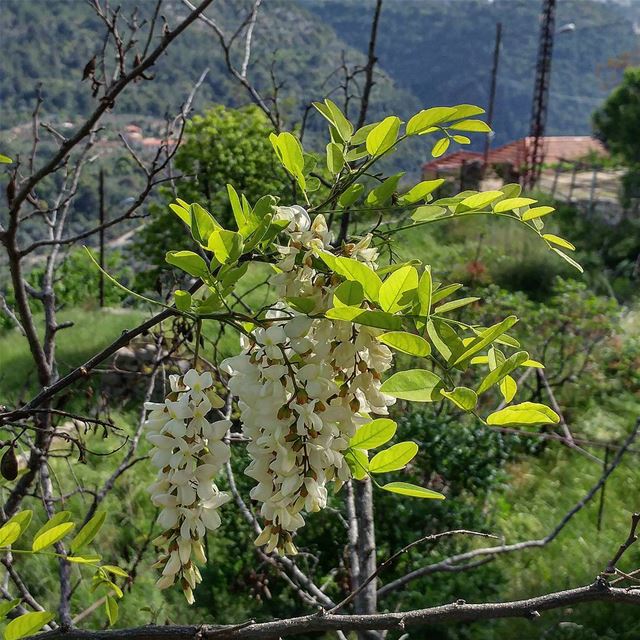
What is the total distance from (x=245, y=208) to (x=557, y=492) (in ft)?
10.5

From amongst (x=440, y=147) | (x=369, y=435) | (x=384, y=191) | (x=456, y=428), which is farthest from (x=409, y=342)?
(x=456, y=428)

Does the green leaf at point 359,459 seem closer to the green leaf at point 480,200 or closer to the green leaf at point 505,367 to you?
the green leaf at point 505,367

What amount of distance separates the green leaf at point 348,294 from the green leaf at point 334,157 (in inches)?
9.1

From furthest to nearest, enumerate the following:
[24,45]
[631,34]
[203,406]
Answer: [631,34] → [24,45] → [203,406]

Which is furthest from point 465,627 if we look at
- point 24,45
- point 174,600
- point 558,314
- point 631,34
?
point 631,34

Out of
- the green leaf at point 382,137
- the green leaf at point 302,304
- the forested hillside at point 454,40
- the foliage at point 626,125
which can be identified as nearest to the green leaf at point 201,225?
the green leaf at point 302,304

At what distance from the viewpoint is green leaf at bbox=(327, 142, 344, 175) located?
0.83 m

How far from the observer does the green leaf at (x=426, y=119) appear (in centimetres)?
79

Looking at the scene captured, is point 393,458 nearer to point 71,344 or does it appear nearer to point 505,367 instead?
point 505,367

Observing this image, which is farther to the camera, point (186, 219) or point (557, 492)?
point (557, 492)

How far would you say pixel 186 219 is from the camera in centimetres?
76

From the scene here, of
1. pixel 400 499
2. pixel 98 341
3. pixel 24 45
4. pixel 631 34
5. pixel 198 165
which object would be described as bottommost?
pixel 98 341

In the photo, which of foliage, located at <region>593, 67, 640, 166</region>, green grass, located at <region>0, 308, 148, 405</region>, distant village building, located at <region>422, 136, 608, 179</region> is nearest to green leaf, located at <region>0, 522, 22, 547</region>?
green grass, located at <region>0, 308, 148, 405</region>

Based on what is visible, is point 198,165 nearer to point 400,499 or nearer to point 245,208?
point 400,499
